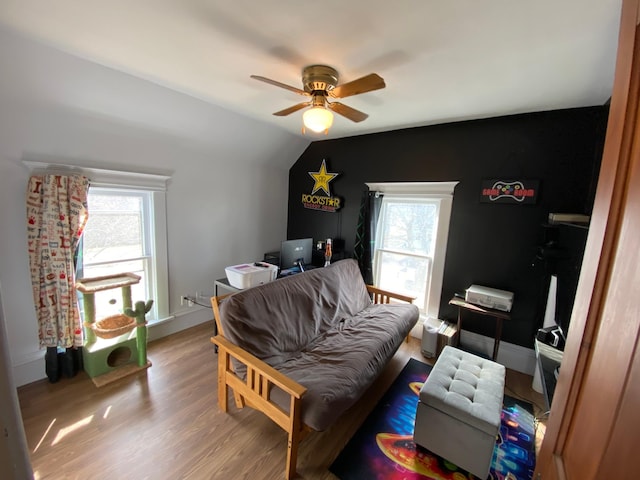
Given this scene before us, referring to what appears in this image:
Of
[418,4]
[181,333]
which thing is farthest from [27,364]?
[418,4]

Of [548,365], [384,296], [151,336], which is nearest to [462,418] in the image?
[548,365]

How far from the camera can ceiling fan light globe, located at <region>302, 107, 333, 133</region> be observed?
1.65 metres

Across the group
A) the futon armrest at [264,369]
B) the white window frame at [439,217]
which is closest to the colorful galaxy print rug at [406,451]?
the futon armrest at [264,369]

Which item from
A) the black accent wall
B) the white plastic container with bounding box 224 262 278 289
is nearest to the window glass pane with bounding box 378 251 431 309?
the black accent wall

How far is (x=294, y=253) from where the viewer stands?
318cm

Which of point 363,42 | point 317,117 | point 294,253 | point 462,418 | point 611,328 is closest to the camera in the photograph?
point 611,328

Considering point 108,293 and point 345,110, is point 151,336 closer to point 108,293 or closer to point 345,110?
point 108,293

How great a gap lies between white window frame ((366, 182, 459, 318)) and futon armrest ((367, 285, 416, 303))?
13.9 inches

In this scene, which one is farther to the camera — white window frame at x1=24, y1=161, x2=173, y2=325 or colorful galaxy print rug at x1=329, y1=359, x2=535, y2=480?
white window frame at x1=24, y1=161, x2=173, y2=325

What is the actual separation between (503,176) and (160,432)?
11.7 ft

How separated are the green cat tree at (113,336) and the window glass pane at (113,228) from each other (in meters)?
0.28

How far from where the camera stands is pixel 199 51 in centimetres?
159

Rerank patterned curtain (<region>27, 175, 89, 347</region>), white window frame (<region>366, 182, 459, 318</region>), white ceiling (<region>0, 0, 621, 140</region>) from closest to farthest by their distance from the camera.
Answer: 1. white ceiling (<region>0, 0, 621, 140</region>)
2. patterned curtain (<region>27, 175, 89, 347</region>)
3. white window frame (<region>366, 182, 459, 318</region>)

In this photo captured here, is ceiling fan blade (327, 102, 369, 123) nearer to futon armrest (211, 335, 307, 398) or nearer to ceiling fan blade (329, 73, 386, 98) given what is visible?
ceiling fan blade (329, 73, 386, 98)
